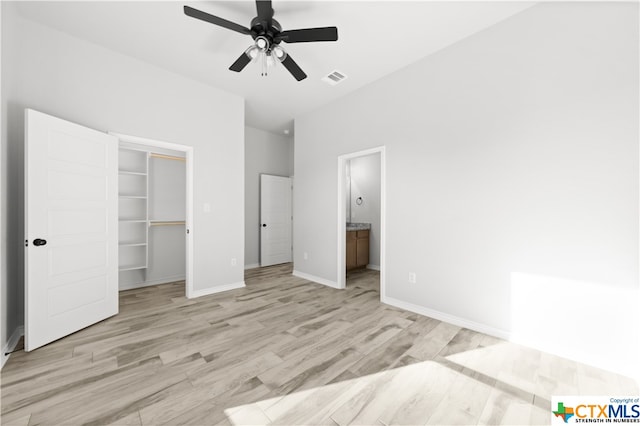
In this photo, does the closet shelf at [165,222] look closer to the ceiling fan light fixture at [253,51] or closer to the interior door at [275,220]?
the interior door at [275,220]

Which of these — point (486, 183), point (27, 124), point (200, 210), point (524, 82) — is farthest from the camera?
point (200, 210)

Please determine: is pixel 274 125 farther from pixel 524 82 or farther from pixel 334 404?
pixel 334 404

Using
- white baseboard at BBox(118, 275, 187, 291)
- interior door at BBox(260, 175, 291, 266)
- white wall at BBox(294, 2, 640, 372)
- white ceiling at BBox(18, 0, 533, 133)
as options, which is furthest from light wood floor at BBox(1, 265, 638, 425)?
white ceiling at BBox(18, 0, 533, 133)

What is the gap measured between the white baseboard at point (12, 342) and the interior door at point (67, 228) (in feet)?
0.41

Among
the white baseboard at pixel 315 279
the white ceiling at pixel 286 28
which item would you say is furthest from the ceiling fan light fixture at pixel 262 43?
the white baseboard at pixel 315 279

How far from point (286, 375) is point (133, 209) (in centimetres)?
379

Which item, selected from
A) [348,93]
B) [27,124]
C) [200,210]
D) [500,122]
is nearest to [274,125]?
[348,93]

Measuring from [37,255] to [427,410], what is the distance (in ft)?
10.9

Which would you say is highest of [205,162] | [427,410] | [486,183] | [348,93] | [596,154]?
[348,93]

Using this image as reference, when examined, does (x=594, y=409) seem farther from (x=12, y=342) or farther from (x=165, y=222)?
(x=165, y=222)

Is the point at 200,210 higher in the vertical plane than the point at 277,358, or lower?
higher

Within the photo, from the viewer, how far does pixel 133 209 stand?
13.5 ft

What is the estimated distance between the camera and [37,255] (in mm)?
2234

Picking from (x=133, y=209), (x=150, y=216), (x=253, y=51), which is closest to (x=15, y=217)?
(x=133, y=209)
